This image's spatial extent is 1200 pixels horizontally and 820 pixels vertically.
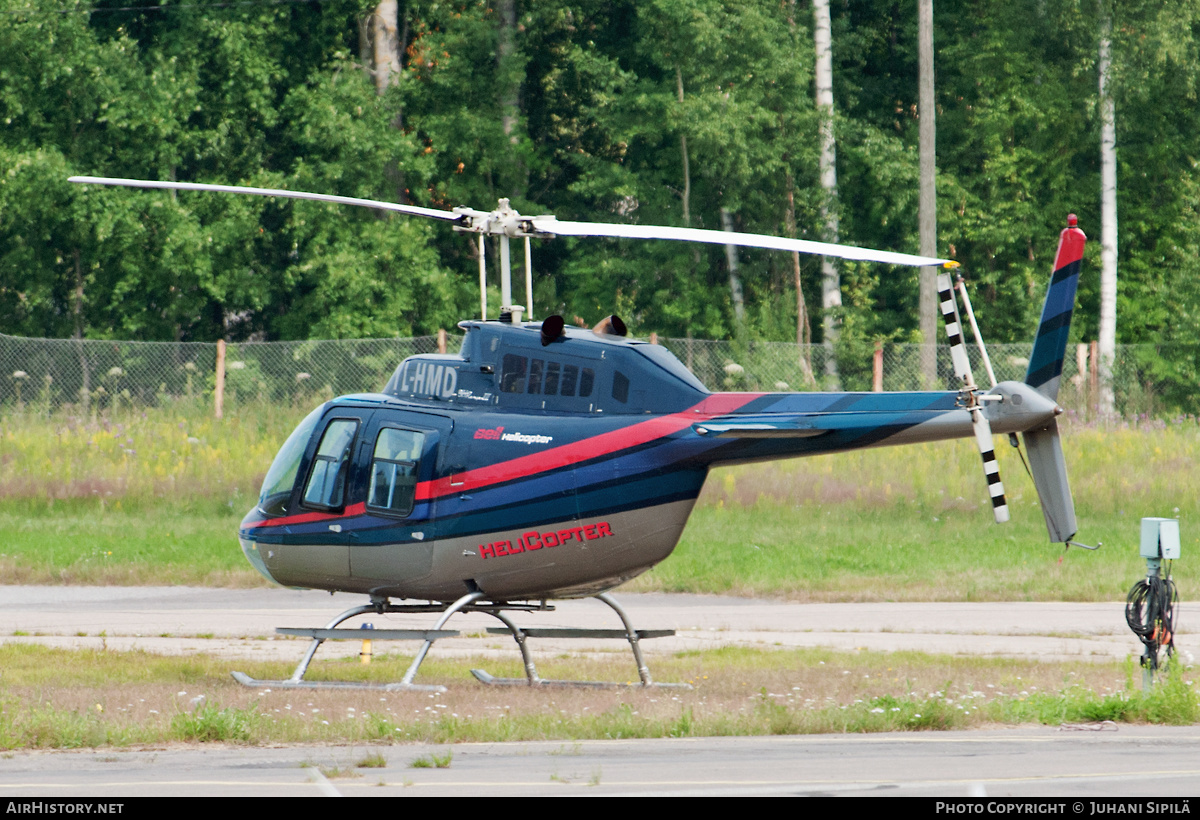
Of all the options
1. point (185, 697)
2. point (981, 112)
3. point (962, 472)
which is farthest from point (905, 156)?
point (185, 697)

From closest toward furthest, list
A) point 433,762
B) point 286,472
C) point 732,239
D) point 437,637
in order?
point 433,762 < point 732,239 < point 437,637 < point 286,472

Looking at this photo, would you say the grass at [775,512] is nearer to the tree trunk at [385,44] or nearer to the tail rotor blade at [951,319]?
the tail rotor blade at [951,319]

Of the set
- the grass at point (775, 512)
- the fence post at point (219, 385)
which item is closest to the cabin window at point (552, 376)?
the grass at point (775, 512)

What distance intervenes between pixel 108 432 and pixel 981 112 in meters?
21.3

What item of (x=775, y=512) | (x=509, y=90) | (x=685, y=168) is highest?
(x=509, y=90)

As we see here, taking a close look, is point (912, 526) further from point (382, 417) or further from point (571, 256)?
point (571, 256)

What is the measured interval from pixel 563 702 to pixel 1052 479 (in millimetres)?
4300

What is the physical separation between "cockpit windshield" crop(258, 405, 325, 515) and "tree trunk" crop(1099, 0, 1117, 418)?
22822 millimetres

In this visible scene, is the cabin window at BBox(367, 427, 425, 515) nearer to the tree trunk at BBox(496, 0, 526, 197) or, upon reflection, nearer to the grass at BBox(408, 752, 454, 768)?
the grass at BBox(408, 752, 454, 768)

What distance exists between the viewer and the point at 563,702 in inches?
471

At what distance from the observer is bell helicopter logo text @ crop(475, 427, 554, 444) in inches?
486

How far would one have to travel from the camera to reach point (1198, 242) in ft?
106

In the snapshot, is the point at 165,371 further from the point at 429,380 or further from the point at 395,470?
the point at 395,470

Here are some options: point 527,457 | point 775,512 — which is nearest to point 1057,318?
point 527,457
